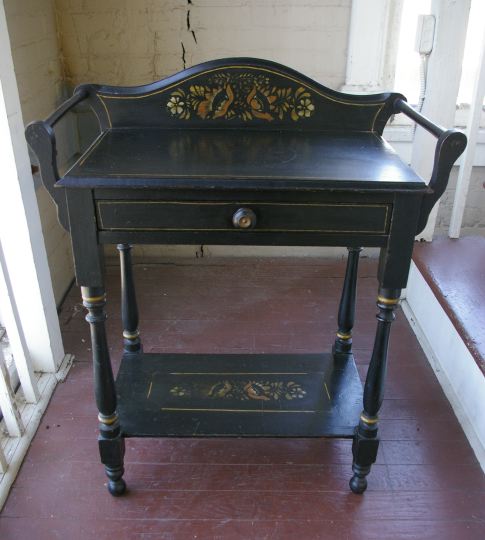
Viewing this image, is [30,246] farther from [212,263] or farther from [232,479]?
[212,263]

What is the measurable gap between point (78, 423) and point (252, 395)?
585mm

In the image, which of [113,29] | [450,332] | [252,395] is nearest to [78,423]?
[252,395]

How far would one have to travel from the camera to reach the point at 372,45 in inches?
95.6

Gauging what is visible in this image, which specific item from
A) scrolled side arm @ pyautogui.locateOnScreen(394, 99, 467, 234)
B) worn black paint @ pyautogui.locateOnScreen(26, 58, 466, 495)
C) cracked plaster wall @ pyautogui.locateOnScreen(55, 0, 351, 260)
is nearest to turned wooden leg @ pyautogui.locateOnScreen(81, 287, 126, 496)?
worn black paint @ pyautogui.locateOnScreen(26, 58, 466, 495)

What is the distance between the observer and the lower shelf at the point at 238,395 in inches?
63.0

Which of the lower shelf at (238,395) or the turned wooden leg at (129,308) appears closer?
Answer: the lower shelf at (238,395)

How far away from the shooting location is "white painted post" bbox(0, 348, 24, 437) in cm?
164

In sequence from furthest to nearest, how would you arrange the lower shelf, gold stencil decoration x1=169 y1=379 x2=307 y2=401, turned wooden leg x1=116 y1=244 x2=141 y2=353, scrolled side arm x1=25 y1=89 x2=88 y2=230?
turned wooden leg x1=116 y1=244 x2=141 y2=353 < gold stencil decoration x1=169 y1=379 x2=307 y2=401 < the lower shelf < scrolled side arm x1=25 y1=89 x2=88 y2=230

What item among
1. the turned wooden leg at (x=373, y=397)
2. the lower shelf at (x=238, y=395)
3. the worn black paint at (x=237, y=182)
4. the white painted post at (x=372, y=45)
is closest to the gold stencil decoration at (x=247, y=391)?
the lower shelf at (x=238, y=395)

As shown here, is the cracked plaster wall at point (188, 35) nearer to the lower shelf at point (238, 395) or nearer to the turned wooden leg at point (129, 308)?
the turned wooden leg at point (129, 308)

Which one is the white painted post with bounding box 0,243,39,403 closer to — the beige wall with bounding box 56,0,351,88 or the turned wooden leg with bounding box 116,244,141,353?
the turned wooden leg with bounding box 116,244,141,353

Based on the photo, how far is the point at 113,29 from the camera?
7.95ft

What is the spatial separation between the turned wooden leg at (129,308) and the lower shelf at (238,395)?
0.16 ft

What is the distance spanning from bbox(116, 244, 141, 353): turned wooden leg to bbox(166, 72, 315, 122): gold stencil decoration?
52 cm
